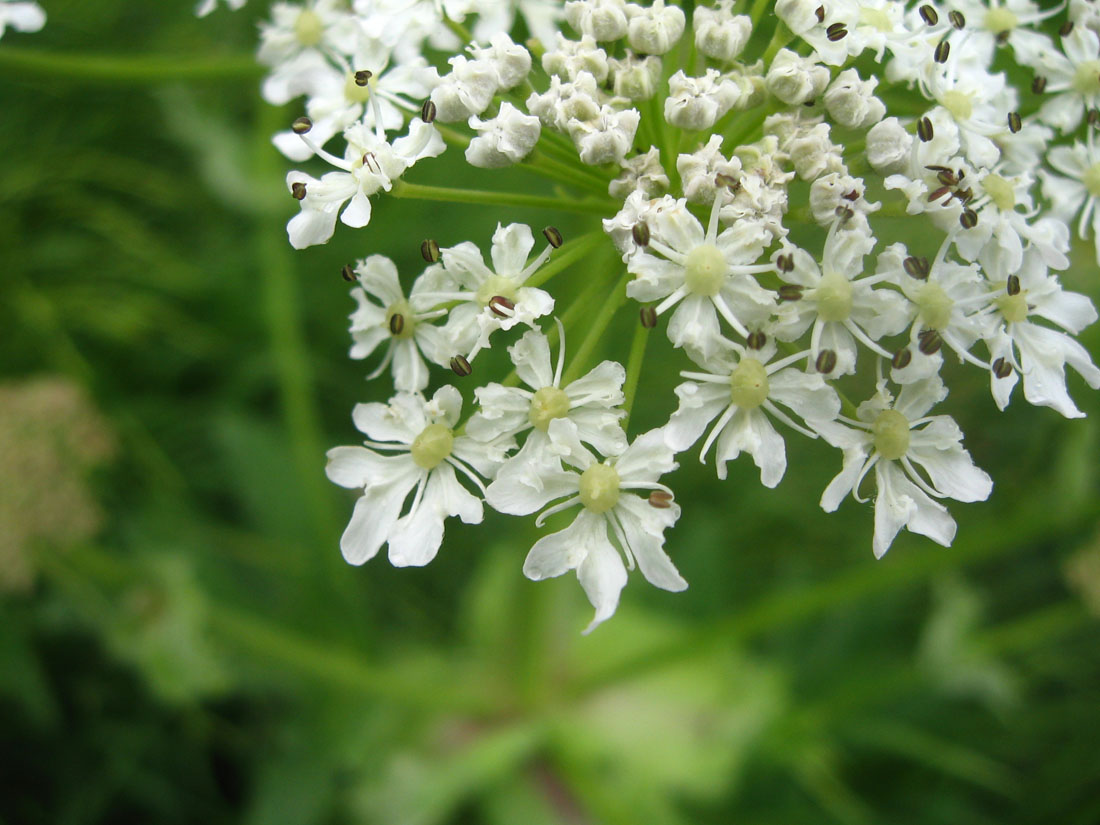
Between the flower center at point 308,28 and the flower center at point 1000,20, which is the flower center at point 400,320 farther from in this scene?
the flower center at point 1000,20

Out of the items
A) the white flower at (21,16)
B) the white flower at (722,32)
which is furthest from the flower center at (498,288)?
the white flower at (21,16)

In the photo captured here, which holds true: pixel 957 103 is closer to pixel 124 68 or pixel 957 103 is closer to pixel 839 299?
pixel 839 299

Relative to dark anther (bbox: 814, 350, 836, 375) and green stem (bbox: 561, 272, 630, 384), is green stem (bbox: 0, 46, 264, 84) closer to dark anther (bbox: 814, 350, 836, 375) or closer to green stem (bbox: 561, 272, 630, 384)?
green stem (bbox: 561, 272, 630, 384)

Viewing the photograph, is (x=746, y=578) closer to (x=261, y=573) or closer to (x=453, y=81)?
(x=261, y=573)

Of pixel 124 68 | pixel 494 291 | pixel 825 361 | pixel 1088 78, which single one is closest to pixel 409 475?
pixel 494 291

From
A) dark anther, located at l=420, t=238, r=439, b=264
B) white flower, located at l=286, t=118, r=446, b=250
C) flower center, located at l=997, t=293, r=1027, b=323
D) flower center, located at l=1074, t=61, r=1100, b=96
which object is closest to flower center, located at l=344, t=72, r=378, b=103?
white flower, located at l=286, t=118, r=446, b=250

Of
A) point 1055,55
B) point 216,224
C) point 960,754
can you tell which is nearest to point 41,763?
point 216,224
